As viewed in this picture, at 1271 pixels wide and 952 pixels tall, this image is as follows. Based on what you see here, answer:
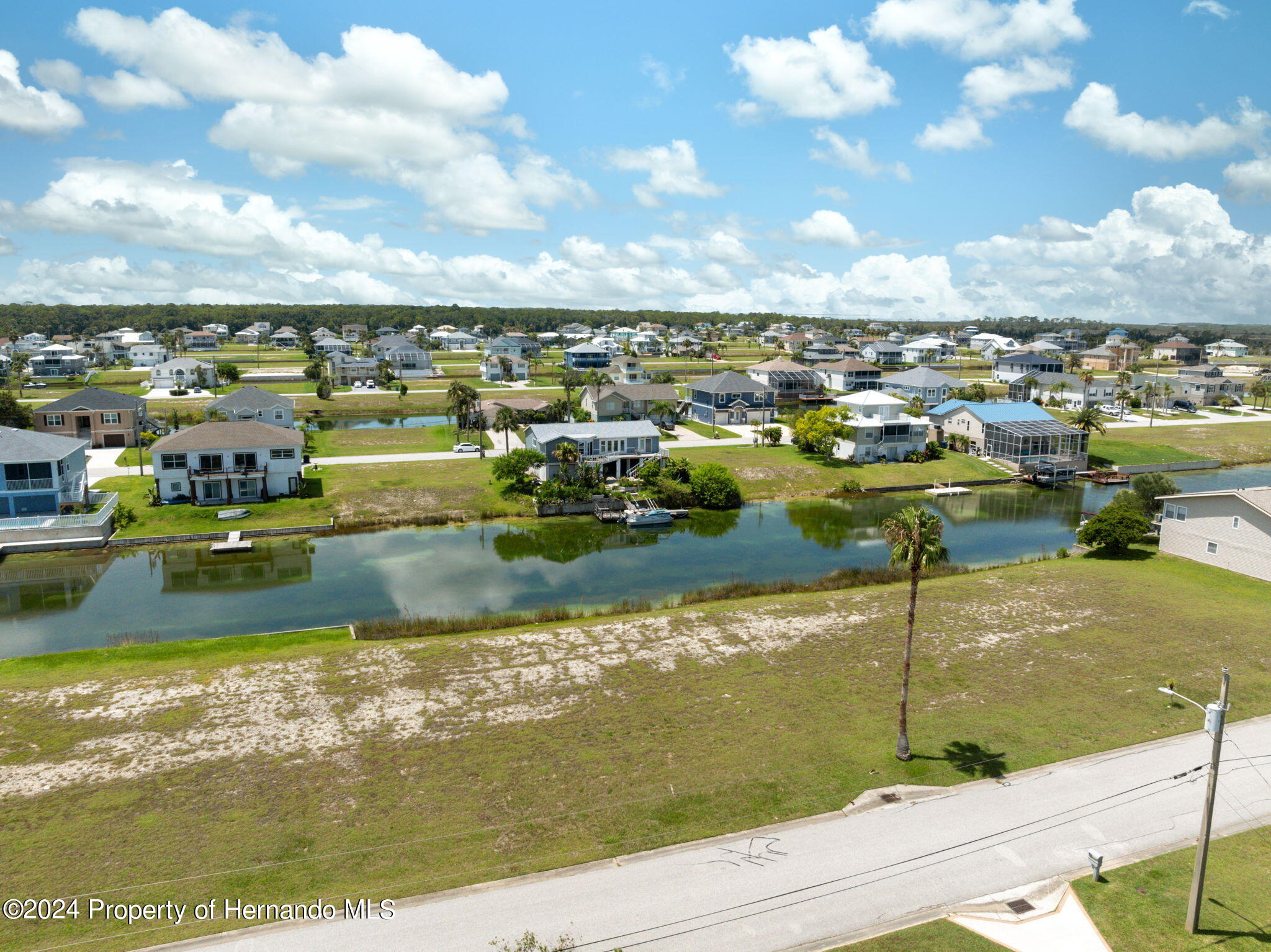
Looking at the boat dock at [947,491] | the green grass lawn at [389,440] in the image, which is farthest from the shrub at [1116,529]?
the green grass lawn at [389,440]

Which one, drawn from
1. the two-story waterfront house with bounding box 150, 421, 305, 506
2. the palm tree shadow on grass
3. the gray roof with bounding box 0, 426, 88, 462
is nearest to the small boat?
the two-story waterfront house with bounding box 150, 421, 305, 506

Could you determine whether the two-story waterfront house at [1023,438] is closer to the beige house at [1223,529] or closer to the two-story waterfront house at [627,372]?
the beige house at [1223,529]

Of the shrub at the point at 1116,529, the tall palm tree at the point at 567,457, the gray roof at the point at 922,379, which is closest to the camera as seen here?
the shrub at the point at 1116,529

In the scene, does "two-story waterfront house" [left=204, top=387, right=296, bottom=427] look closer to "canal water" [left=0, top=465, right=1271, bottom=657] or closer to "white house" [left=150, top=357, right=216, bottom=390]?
"canal water" [left=0, top=465, right=1271, bottom=657]

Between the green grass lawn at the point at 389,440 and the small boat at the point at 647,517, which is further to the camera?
the green grass lawn at the point at 389,440

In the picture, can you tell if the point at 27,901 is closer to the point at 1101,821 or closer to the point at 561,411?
the point at 1101,821

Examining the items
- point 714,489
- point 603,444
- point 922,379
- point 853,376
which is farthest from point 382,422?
point 922,379
